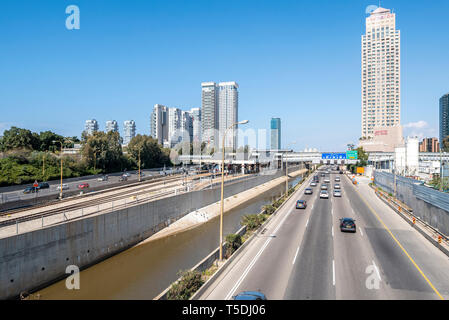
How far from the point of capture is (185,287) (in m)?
11.9

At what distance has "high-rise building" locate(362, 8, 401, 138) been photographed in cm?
14850

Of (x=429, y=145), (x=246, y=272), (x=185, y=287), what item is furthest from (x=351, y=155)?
(x=429, y=145)

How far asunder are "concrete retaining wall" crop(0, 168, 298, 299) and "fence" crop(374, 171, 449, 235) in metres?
25.3

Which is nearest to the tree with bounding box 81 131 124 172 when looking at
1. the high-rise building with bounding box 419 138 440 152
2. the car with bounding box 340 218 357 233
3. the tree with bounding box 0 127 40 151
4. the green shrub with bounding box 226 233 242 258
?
the tree with bounding box 0 127 40 151

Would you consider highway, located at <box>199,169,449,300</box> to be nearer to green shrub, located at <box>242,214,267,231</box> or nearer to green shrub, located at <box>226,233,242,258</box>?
green shrub, located at <box>226,233,242,258</box>

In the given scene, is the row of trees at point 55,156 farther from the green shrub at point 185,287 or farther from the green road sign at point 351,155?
the green road sign at point 351,155

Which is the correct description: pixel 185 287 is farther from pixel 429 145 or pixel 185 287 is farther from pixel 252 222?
pixel 429 145

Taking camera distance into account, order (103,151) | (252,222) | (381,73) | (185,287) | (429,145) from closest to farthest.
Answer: (185,287), (252,222), (103,151), (381,73), (429,145)

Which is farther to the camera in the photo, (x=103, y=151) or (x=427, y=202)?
(x=103, y=151)

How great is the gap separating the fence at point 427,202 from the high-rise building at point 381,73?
418ft

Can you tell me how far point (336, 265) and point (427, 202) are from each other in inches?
611

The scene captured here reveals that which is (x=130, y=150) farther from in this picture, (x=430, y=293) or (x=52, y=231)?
(x=430, y=293)

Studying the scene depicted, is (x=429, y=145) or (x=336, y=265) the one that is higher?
(x=429, y=145)

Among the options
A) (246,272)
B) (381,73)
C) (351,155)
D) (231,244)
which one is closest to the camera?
(246,272)
